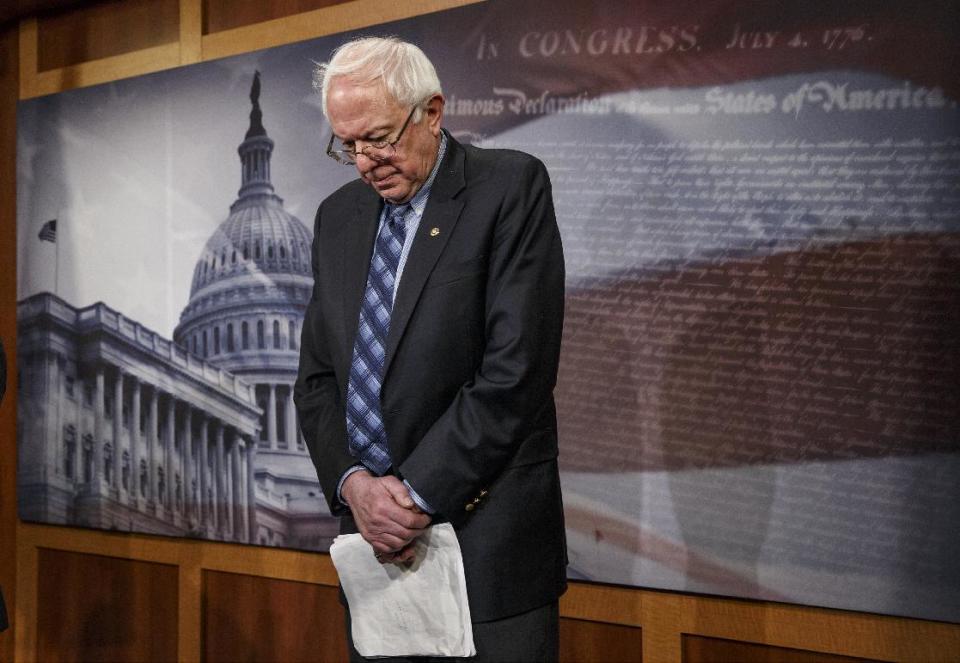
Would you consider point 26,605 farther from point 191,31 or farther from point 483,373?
point 483,373

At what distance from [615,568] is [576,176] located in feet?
3.20

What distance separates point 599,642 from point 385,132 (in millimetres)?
1515

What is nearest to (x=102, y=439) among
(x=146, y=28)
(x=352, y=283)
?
(x=146, y=28)

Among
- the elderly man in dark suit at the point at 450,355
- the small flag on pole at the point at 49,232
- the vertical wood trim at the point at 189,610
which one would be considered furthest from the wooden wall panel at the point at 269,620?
the elderly man in dark suit at the point at 450,355

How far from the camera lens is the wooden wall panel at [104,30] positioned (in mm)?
3289

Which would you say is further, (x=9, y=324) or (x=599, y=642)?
(x=9, y=324)

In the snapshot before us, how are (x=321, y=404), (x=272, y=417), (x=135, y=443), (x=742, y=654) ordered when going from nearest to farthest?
(x=321, y=404) → (x=742, y=654) → (x=272, y=417) → (x=135, y=443)

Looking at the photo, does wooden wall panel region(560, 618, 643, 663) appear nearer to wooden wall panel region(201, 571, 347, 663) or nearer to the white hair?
wooden wall panel region(201, 571, 347, 663)

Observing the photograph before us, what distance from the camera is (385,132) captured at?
1550mm

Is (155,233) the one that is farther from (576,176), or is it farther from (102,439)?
(576,176)

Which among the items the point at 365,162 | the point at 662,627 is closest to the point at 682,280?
the point at 662,627

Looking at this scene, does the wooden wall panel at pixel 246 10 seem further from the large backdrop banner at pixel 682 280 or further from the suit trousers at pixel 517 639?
the suit trousers at pixel 517 639

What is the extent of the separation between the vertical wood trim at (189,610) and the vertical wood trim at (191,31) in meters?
1.60

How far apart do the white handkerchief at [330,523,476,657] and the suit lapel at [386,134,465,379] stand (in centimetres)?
29
